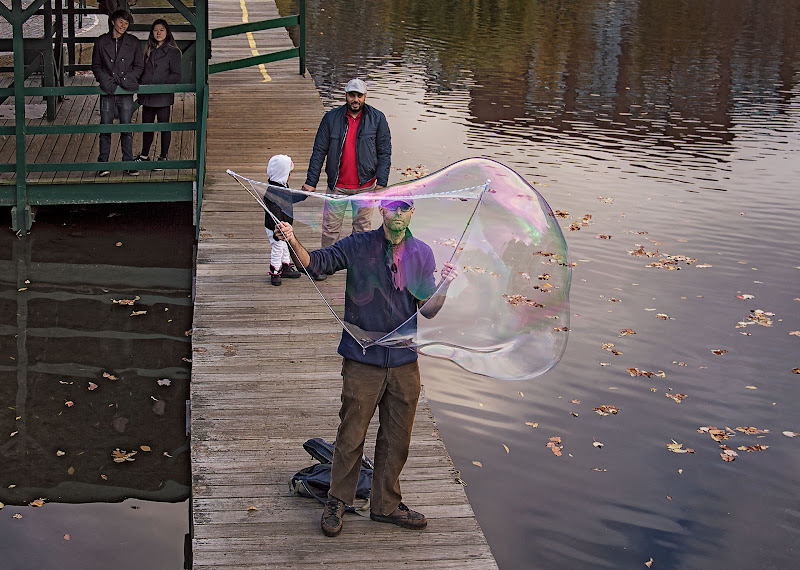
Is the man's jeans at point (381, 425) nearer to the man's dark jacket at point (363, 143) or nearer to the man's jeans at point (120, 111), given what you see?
the man's dark jacket at point (363, 143)

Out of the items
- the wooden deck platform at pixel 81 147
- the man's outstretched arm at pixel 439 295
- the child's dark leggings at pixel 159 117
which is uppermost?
the man's outstretched arm at pixel 439 295

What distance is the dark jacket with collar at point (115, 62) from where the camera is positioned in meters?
14.1

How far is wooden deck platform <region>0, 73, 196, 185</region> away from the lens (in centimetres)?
1490

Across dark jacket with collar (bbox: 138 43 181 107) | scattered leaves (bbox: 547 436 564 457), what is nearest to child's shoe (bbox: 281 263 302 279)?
scattered leaves (bbox: 547 436 564 457)

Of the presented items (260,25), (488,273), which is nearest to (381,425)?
(488,273)

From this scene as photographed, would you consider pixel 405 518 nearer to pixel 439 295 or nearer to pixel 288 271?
pixel 439 295

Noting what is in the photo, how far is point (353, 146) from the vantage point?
1055 cm

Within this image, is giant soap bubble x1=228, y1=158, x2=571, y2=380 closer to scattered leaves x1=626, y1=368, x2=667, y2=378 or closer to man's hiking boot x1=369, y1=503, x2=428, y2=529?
man's hiking boot x1=369, y1=503, x2=428, y2=529

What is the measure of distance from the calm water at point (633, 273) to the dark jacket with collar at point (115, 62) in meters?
6.22

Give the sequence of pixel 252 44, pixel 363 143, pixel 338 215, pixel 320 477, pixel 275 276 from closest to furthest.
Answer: pixel 320 477 < pixel 338 215 < pixel 363 143 < pixel 275 276 < pixel 252 44

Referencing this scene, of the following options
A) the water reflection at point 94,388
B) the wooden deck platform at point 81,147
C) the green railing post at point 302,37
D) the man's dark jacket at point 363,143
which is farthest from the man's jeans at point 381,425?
the green railing post at point 302,37

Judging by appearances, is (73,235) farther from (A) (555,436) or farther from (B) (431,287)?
(B) (431,287)

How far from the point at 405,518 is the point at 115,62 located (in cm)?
944

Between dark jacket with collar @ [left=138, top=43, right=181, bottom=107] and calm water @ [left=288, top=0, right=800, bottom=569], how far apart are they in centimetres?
596
